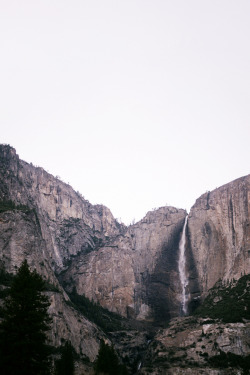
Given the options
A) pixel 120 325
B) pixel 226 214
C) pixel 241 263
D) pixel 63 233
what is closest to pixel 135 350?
pixel 120 325

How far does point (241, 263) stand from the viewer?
335 ft

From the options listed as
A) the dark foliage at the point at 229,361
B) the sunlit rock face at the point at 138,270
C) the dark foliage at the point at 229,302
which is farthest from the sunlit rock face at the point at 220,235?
the dark foliage at the point at 229,361

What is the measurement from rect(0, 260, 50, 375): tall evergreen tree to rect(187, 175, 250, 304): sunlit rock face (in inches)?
3166

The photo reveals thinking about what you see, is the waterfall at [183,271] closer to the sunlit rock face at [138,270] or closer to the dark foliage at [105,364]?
the sunlit rock face at [138,270]

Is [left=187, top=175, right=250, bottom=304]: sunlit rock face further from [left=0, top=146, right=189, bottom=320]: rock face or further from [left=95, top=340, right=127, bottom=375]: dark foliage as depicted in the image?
[left=95, top=340, right=127, bottom=375]: dark foliage

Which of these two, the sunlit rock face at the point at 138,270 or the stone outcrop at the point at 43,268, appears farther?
the sunlit rock face at the point at 138,270

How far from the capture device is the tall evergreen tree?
2794 centimetres

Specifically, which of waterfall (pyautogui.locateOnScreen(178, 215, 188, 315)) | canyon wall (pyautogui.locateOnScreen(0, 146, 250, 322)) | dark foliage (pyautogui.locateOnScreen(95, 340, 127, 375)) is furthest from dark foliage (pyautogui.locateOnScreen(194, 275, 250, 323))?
dark foliage (pyautogui.locateOnScreen(95, 340, 127, 375))

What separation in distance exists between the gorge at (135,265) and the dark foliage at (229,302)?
2234 mm

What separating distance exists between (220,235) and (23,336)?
309 feet

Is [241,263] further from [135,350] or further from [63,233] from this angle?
[63,233]

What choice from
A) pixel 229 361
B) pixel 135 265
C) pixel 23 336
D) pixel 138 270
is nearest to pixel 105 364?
pixel 229 361

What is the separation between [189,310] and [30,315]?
294ft

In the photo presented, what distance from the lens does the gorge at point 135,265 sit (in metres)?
83.5
